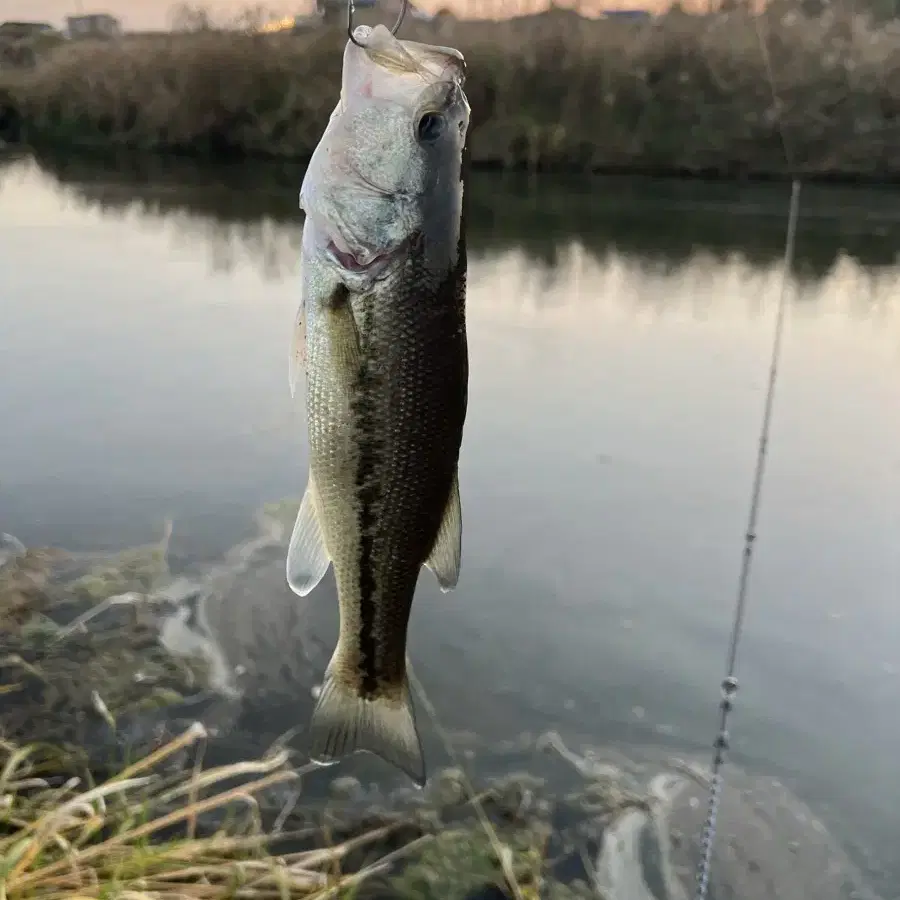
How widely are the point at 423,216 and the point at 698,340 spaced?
26.3 ft

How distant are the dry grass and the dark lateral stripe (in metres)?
1.06

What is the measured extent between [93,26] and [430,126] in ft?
96.4

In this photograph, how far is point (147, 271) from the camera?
36.2 feet

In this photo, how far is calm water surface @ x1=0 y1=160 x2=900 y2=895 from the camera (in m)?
4.05

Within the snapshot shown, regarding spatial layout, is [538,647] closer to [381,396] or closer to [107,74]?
[381,396]

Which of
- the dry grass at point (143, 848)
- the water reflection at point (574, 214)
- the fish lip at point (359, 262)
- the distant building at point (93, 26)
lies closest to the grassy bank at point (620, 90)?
the water reflection at point (574, 214)

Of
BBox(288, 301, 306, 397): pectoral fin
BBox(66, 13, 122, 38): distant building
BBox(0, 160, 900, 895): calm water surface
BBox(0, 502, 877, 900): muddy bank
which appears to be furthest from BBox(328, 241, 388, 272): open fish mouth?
BBox(66, 13, 122, 38): distant building

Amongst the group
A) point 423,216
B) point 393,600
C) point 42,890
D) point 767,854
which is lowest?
point 767,854

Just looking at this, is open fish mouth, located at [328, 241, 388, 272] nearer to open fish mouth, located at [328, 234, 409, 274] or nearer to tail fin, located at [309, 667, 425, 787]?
open fish mouth, located at [328, 234, 409, 274]

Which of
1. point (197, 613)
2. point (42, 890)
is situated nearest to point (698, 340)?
point (197, 613)

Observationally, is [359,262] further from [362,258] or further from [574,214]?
[574,214]

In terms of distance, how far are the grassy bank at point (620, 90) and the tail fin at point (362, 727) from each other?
14.3 metres

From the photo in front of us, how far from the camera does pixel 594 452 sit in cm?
Answer: 648

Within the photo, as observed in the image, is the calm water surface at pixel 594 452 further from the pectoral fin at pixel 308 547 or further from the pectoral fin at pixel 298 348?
the pectoral fin at pixel 298 348
